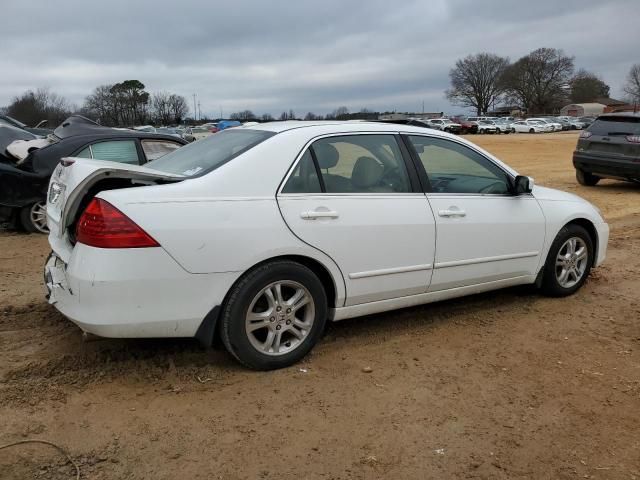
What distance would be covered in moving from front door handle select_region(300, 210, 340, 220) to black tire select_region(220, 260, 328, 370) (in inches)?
11.8

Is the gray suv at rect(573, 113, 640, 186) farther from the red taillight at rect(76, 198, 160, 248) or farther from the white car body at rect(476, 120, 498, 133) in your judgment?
the white car body at rect(476, 120, 498, 133)

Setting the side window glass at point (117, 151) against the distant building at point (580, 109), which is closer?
the side window glass at point (117, 151)

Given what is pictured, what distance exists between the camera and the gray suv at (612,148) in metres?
11.5

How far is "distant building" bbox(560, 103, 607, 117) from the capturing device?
100000 millimetres

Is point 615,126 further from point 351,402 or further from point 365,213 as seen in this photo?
point 351,402

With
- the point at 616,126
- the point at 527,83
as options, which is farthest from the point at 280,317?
the point at 527,83

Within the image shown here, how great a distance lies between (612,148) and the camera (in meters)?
11.9

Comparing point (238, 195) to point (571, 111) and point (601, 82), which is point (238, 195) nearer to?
point (571, 111)

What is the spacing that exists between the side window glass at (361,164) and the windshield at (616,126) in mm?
9445

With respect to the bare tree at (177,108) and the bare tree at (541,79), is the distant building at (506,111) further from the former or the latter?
the bare tree at (177,108)

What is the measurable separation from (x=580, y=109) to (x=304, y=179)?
355 feet

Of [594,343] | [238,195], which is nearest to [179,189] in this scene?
[238,195]

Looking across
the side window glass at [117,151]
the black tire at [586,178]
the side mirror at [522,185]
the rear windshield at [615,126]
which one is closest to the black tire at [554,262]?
the side mirror at [522,185]

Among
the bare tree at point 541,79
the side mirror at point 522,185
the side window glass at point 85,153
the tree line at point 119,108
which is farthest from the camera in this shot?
the bare tree at point 541,79
